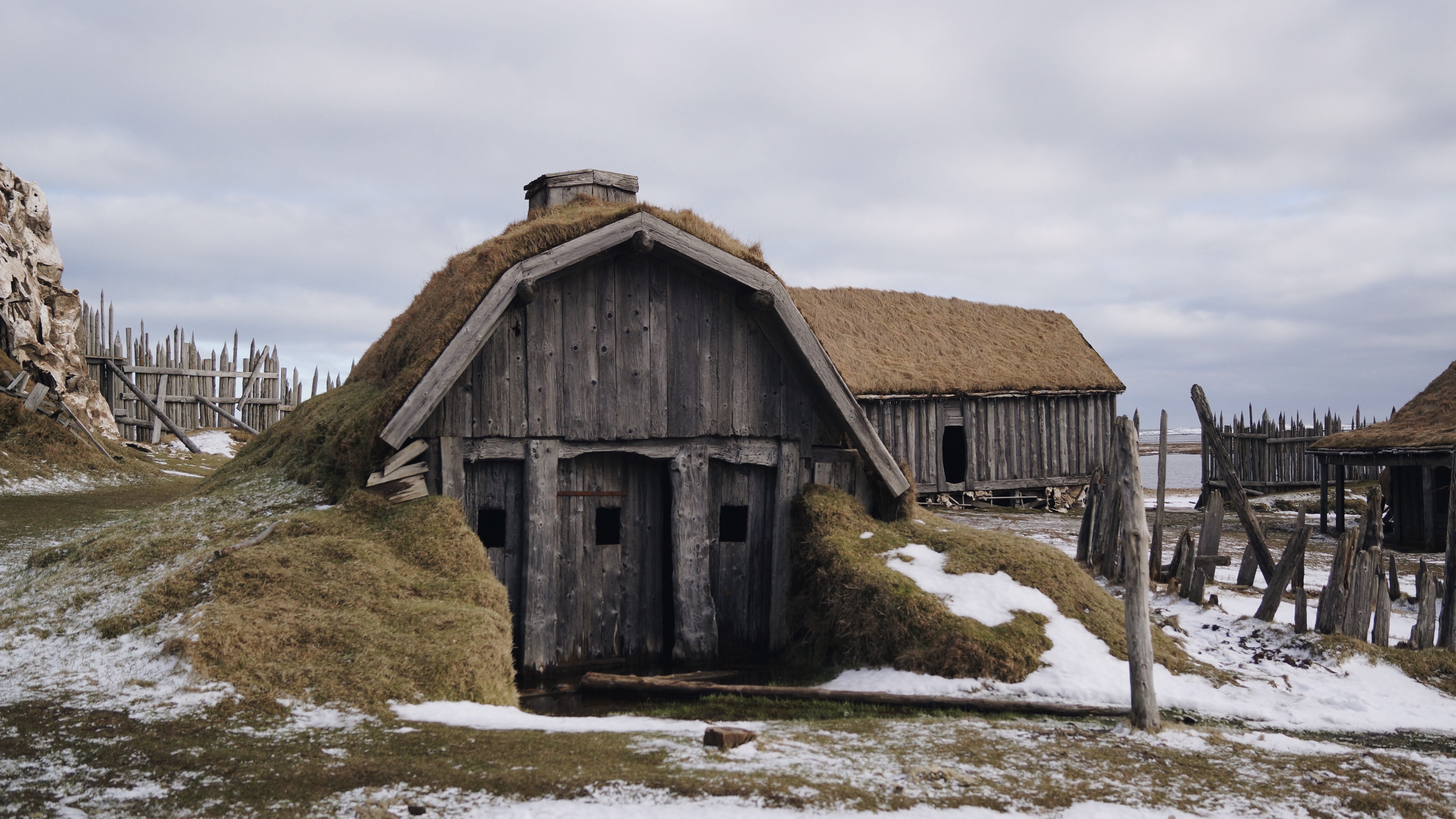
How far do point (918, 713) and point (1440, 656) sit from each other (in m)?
6.14

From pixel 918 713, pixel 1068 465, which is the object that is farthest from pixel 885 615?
pixel 1068 465

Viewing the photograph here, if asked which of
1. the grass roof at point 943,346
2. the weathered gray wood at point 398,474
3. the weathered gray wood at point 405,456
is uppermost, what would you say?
the grass roof at point 943,346

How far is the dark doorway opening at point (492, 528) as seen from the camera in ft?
32.9

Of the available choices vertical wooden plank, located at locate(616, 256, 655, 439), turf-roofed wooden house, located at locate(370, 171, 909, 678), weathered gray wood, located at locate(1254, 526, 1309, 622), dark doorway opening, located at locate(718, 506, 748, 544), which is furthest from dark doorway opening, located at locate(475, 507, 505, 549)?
weathered gray wood, located at locate(1254, 526, 1309, 622)

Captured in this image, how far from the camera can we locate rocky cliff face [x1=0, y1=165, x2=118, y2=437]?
21109mm

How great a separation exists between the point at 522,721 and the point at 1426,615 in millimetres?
9602

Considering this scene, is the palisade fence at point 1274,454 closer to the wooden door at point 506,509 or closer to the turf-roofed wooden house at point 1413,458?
the turf-roofed wooden house at point 1413,458

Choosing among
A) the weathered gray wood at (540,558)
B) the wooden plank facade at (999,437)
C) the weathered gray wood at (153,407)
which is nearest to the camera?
the weathered gray wood at (540,558)

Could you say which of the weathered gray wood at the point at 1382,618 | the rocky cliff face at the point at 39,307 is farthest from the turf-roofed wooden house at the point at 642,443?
the rocky cliff face at the point at 39,307

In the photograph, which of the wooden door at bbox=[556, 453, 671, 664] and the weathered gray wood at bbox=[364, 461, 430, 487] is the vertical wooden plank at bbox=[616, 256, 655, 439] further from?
the weathered gray wood at bbox=[364, 461, 430, 487]

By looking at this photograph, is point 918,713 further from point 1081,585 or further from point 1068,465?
point 1068,465

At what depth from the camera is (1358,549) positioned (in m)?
10.5

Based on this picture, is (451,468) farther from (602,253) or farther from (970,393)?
(970,393)

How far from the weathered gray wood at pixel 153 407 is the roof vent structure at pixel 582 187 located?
19.9m
